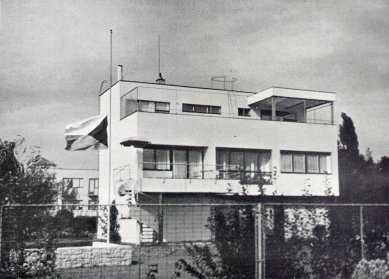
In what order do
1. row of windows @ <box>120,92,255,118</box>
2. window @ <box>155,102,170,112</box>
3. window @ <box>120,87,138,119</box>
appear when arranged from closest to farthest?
window @ <box>120,87,138,119</box> → row of windows @ <box>120,92,255,118</box> → window @ <box>155,102,170,112</box>

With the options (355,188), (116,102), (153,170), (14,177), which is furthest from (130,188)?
(355,188)

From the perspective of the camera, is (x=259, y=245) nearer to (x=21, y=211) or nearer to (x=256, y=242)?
(x=256, y=242)

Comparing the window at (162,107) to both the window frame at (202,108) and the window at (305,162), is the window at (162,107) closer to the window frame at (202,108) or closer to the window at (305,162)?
the window frame at (202,108)

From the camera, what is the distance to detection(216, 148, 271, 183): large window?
3372 centimetres

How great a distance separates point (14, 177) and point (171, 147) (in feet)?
65.3

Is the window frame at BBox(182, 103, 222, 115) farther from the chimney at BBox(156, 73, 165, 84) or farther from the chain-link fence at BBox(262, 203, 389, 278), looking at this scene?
the chain-link fence at BBox(262, 203, 389, 278)

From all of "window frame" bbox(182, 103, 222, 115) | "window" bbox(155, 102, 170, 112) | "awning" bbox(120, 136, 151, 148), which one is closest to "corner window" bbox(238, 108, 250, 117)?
"window frame" bbox(182, 103, 222, 115)

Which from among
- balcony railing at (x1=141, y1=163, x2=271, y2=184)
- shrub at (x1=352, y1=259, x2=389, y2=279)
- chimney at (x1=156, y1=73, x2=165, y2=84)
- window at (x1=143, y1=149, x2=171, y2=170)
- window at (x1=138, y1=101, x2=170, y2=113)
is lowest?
shrub at (x1=352, y1=259, x2=389, y2=279)

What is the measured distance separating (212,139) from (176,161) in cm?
249

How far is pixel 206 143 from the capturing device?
108ft

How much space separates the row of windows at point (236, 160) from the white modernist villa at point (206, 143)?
6 centimetres

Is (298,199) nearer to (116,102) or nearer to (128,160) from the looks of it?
(128,160)

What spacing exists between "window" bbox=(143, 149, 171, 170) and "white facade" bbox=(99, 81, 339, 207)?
0.06 m

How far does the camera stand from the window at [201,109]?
36656 mm
